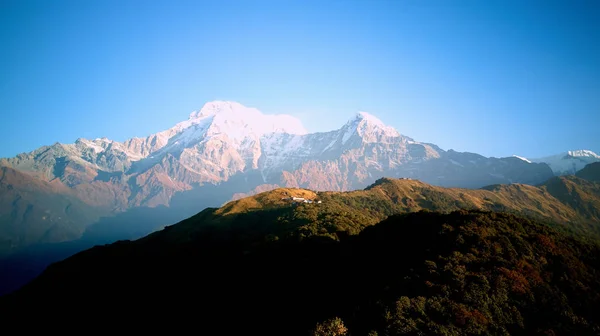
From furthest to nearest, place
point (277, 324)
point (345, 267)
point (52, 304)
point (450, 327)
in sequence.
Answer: point (52, 304) < point (345, 267) < point (277, 324) < point (450, 327)

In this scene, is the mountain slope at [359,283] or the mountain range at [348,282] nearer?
the mountain range at [348,282]

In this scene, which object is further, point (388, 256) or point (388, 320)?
point (388, 256)

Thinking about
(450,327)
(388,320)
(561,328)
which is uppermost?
(388,320)

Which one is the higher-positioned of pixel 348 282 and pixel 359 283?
pixel 359 283

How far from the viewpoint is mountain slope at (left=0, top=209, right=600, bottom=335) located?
6706 cm

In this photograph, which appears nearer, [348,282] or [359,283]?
[359,283]

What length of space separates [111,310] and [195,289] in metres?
35.5

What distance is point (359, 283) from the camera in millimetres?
88812

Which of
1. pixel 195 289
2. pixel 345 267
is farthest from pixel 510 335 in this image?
pixel 195 289

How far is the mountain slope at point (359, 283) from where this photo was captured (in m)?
67.1

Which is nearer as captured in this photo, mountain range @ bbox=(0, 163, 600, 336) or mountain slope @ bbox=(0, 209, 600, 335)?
mountain range @ bbox=(0, 163, 600, 336)

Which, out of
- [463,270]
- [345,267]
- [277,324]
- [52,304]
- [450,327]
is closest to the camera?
[450,327]

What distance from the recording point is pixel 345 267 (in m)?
106

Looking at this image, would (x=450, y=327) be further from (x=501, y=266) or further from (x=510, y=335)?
Answer: (x=501, y=266)
